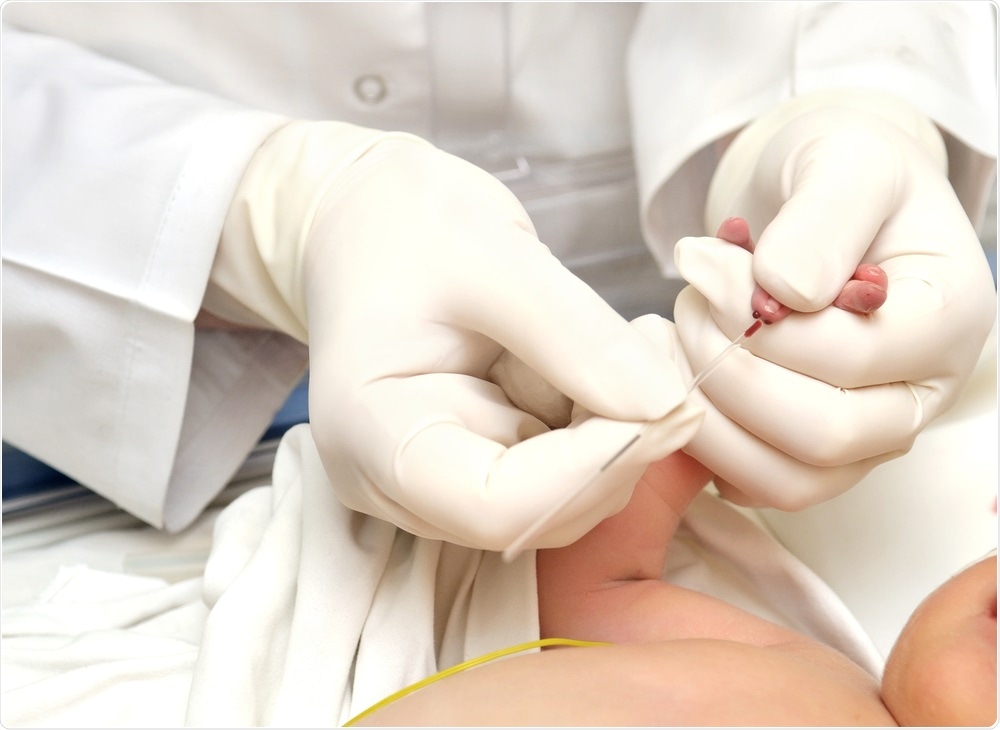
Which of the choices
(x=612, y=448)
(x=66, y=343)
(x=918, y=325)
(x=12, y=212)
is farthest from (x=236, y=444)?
(x=918, y=325)

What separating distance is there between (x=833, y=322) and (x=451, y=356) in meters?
0.26

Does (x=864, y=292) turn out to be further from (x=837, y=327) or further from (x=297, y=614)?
(x=297, y=614)

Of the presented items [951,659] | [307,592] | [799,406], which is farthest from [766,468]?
[307,592]

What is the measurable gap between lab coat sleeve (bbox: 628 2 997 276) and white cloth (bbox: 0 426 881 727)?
1.34ft

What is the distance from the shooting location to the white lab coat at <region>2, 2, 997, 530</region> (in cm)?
74

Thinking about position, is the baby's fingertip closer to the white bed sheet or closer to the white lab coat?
the white bed sheet

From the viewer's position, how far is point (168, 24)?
859mm

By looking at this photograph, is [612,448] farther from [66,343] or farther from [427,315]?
[66,343]

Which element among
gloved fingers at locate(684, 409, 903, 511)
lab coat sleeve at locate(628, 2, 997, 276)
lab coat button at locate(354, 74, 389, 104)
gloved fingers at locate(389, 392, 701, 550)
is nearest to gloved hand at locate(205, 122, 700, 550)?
gloved fingers at locate(389, 392, 701, 550)

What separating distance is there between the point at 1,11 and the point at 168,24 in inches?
6.1

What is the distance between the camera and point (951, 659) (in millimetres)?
528

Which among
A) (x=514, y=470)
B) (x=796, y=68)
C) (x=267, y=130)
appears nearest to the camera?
(x=514, y=470)

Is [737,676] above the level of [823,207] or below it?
below

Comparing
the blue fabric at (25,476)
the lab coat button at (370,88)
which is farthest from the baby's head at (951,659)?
the blue fabric at (25,476)
